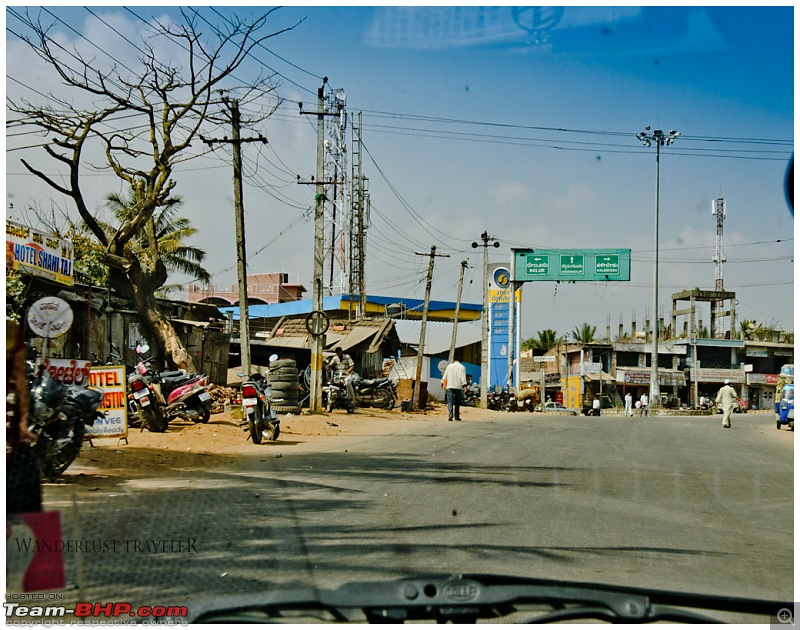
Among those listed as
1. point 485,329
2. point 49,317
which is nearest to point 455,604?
point 49,317

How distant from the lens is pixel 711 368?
60344 millimetres

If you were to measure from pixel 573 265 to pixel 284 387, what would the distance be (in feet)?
79.6

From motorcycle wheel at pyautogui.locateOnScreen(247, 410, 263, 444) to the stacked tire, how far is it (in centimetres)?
709

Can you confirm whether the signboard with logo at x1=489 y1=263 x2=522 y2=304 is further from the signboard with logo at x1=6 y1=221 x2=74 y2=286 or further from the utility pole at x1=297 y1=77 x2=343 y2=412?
the signboard with logo at x1=6 y1=221 x2=74 y2=286

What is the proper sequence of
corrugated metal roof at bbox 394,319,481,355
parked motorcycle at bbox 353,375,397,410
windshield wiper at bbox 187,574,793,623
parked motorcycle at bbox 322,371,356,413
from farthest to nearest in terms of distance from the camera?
corrugated metal roof at bbox 394,319,481,355 → parked motorcycle at bbox 353,375,397,410 → parked motorcycle at bbox 322,371,356,413 → windshield wiper at bbox 187,574,793,623

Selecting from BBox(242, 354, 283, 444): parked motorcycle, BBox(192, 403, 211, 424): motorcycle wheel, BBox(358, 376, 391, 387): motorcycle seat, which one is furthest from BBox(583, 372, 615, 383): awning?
BBox(242, 354, 283, 444): parked motorcycle

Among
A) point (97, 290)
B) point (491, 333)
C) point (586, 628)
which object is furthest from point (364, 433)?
point (491, 333)

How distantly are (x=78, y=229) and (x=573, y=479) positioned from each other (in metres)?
19.3

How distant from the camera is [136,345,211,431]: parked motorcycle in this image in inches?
589

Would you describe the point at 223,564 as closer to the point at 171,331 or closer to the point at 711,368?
the point at 171,331

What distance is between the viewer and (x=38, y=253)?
1524 cm

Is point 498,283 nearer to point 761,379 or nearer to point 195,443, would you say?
point 761,379

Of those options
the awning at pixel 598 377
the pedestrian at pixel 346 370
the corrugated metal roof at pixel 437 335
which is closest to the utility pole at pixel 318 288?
the pedestrian at pixel 346 370

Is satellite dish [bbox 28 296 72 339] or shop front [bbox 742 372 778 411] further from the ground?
satellite dish [bbox 28 296 72 339]
